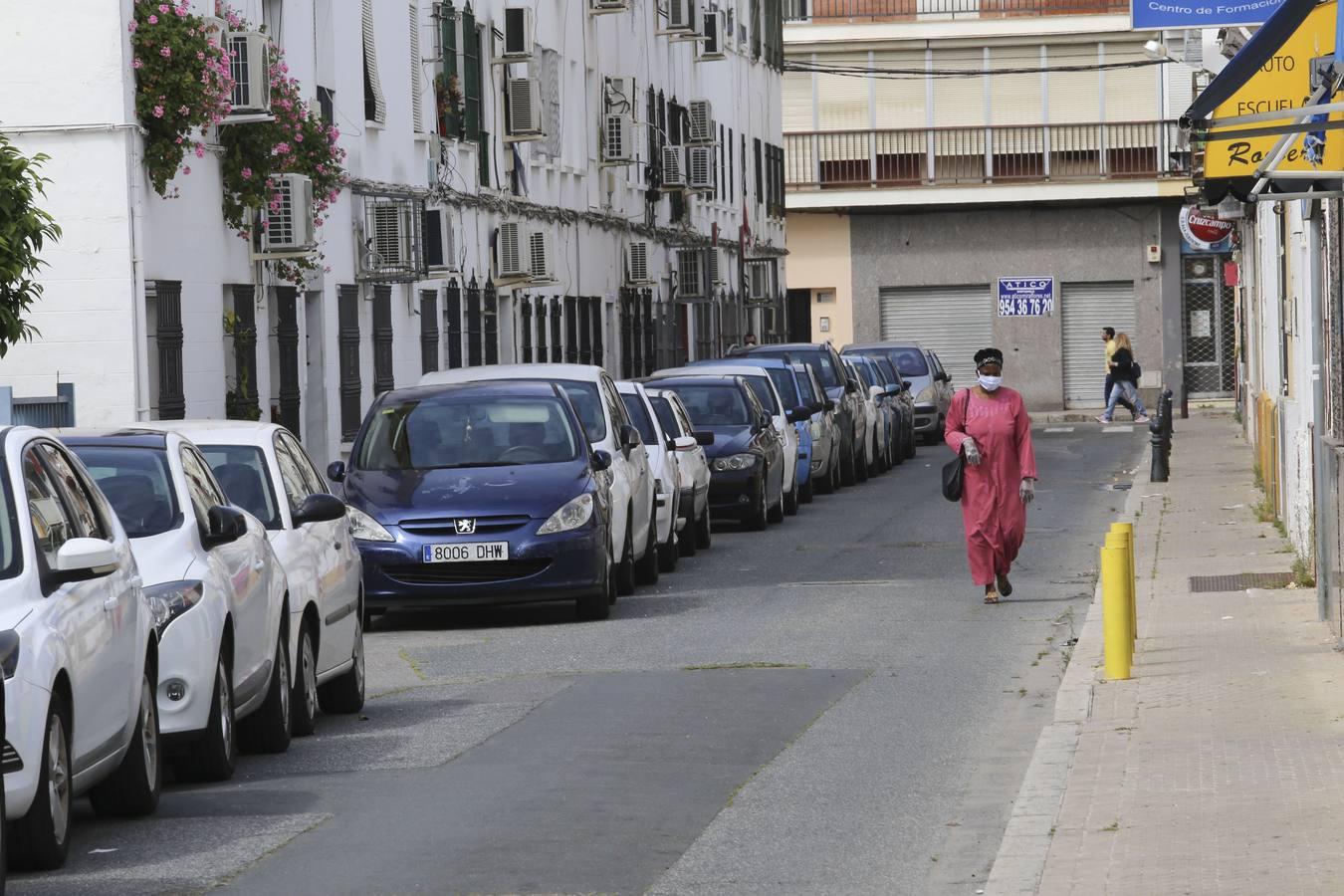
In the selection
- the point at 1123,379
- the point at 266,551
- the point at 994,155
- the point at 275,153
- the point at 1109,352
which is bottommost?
the point at 1123,379

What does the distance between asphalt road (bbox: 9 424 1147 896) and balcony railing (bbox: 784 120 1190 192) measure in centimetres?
4237

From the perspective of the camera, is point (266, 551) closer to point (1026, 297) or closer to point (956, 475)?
point (956, 475)

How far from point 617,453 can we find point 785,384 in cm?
1401

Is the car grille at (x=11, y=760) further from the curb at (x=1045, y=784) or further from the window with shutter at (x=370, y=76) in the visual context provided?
the window with shutter at (x=370, y=76)

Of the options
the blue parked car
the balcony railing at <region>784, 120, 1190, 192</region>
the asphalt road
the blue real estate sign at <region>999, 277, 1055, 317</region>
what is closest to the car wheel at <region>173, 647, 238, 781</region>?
the asphalt road

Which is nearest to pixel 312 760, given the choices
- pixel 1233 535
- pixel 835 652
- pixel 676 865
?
pixel 676 865

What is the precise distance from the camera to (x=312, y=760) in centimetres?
Result: 1143

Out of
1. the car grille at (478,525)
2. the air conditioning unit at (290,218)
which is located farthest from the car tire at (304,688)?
the air conditioning unit at (290,218)

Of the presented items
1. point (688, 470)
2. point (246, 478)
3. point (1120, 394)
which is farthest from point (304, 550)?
point (1120, 394)

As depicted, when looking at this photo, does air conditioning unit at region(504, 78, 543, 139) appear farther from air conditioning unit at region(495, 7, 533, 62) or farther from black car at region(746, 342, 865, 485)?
black car at region(746, 342, 865, 485)

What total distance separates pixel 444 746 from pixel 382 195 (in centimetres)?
1954

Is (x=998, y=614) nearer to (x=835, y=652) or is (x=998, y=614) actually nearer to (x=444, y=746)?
(x=835, y=652)

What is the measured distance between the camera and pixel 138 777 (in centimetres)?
963

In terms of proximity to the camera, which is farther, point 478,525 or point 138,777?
point 478,525
